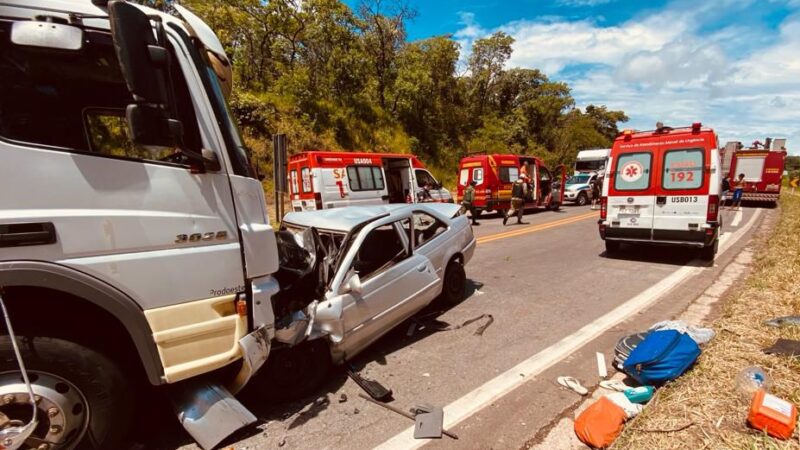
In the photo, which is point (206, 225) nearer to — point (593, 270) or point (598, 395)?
point (598, 395)

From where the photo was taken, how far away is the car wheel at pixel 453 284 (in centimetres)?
536

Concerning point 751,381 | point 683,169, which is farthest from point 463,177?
point 751,381

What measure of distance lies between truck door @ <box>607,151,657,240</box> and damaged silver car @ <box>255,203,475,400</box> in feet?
15.6

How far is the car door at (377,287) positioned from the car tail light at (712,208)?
5.90 m

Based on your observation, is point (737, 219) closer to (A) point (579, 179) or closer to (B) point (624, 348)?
(A) point (579, 179)

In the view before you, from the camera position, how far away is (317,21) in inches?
815

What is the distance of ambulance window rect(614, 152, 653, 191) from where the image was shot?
7.82 m

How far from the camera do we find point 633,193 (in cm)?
796

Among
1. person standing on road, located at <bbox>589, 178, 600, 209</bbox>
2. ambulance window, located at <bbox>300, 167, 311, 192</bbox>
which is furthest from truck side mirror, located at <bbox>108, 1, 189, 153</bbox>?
person standing on road, located at <bbox>589, 178, 600, 209</bbox>

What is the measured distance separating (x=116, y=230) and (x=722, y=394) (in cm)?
417

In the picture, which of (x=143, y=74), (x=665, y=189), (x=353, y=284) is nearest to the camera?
(x=143, y=74)

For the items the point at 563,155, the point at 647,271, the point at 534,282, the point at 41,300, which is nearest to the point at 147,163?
the point at 41,300

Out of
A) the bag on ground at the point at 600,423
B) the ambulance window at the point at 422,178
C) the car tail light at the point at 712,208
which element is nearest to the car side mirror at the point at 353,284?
the bag on ground at the point at 600,423

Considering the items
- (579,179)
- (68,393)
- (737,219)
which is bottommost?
(737,219)
